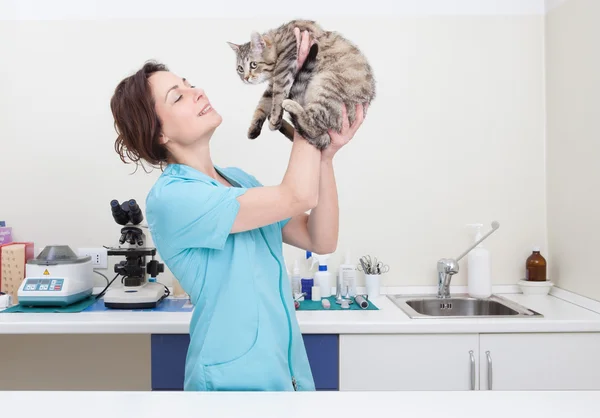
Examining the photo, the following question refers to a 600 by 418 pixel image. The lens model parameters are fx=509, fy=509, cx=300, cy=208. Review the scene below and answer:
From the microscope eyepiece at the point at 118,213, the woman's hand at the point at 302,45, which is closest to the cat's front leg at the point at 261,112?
the woman's hand at the point at 302,45

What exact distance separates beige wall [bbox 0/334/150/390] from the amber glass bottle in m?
1.97

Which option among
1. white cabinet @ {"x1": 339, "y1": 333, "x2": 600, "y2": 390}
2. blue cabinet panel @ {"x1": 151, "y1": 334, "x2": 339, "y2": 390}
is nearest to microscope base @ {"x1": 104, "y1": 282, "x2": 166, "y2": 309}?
blue cabinet panel @ {"x1": 151, "y1": 334, "x2": 339, "y2": 390}

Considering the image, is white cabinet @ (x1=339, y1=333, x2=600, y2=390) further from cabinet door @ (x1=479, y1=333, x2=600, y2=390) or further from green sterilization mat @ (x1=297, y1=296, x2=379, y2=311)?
green sterilization mat @ (x1=297, y1=296, x2=379, y2=311)

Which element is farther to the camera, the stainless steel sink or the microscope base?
the stainless steel sink

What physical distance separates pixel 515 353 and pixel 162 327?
1.34m

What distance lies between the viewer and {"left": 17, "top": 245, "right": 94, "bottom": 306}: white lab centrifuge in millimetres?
2166

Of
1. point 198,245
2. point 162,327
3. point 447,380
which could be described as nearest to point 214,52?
point 162,327

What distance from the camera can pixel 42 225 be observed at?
8.52 feet

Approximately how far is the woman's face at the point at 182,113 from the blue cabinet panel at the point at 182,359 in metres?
0.95

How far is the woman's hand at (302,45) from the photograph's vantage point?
1.13m

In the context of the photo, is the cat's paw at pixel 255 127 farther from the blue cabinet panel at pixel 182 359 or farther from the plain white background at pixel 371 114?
the plain white background at pixel 371 114

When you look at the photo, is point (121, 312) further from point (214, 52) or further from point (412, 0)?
point (412, 0)

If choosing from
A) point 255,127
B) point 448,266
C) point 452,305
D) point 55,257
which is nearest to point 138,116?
point 255,127
